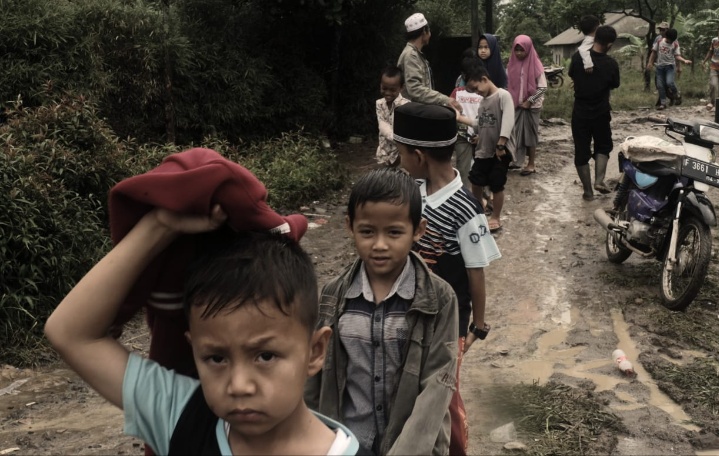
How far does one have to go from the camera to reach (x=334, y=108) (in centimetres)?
1212

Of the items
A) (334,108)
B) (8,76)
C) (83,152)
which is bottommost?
(334,108)

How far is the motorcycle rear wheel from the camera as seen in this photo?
21.5 feet

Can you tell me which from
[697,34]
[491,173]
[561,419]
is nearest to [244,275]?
[561,419]

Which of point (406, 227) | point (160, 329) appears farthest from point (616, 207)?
point (160, 329)

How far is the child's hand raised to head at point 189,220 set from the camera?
1.37m

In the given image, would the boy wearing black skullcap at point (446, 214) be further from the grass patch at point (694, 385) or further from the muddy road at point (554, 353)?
the grass patch at point (694, 385)

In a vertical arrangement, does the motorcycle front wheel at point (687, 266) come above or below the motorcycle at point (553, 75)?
above

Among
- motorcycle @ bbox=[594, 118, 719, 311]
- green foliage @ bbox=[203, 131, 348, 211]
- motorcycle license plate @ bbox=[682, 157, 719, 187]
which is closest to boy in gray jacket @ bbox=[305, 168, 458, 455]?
motorcycle @ bbox=[594, 118, 719, 311]

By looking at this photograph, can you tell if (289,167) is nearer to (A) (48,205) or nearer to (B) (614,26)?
(A) (48,205)

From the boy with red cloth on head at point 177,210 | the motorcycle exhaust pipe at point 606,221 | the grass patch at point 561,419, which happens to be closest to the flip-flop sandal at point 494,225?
the motorcycle exhaust pipe at point 606,221

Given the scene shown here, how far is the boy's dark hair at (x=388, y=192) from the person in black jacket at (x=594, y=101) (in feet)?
20.2

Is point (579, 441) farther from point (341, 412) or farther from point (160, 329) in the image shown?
point (160, 329)

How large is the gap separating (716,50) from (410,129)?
47.2ft

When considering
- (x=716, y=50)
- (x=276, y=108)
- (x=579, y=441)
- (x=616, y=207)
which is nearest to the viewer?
(x=579, y=441)
